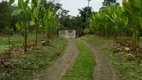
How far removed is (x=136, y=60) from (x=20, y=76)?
21.3 feet

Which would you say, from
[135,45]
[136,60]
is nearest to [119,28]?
[135,45]

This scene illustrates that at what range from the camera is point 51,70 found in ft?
37.8

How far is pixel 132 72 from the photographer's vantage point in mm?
11195

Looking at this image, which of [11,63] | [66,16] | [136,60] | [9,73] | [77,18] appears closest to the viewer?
[9,73]

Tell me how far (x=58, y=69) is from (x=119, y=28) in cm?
1241

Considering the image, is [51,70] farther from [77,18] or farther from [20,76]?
[77,18]

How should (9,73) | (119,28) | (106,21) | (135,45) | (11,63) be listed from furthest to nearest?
(106,21) < (119,28) < (135,45) < (11,63) < (9,73)

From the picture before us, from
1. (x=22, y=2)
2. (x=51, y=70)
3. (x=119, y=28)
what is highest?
(x=22, y=2)

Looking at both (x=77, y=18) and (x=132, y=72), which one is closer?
(x=132, y=72)

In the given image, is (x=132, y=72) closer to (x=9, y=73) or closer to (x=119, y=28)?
(x=9, y=73)

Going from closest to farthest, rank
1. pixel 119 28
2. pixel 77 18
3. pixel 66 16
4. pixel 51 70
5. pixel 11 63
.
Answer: pixel 11 63 < pixel 51 70 < pixel 119 28 < pixel 77 18 < pixel 66 16

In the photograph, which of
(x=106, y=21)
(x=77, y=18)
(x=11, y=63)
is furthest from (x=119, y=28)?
(x=77, y=18)

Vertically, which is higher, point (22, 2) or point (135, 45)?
point (22, 2)

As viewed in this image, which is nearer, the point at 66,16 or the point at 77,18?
the point at 77,18
